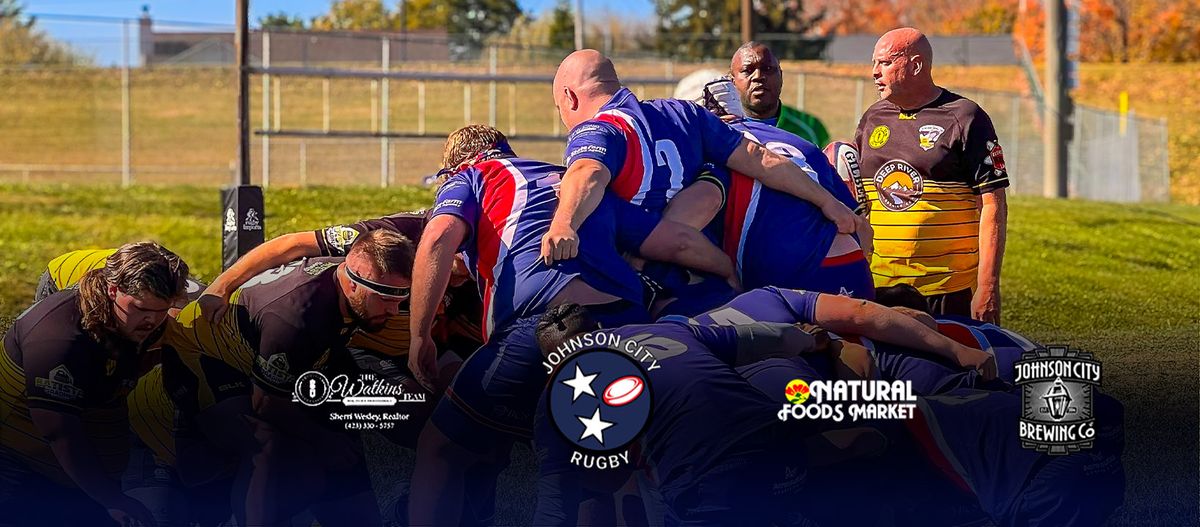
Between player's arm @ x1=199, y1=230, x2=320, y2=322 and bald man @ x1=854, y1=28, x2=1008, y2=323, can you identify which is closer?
player's arm @ x1=199, y1=230, x2=320, y2=322

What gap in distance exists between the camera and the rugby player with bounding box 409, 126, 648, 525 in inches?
110

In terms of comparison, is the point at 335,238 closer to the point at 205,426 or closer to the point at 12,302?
the point at 205,426

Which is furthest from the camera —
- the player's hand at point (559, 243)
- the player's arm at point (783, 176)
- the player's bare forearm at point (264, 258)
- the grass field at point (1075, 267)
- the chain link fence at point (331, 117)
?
the chain link fence at point (331, 117)

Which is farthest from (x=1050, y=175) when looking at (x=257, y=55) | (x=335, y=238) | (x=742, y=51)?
(x=335, y=238)

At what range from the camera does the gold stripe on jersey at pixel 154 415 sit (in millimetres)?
2932

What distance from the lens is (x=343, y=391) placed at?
2.87 m

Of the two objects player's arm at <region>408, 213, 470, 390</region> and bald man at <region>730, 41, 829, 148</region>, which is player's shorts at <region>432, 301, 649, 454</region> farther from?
bald man at <region>730, 41, 829, 148</region>

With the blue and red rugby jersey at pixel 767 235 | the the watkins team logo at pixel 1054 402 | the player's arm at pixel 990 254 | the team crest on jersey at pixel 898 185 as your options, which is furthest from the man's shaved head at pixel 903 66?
the the watkins team logo at pixel 1054 402

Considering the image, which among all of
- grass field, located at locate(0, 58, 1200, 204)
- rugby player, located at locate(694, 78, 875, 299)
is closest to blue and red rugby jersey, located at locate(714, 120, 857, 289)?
rugby player, located at locate(694, 78, 875, 299)

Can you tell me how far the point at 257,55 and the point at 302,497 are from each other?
16.9 meters

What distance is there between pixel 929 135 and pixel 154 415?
2.61 m

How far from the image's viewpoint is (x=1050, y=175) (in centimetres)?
1566

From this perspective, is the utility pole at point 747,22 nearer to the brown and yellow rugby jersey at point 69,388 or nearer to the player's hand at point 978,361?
the player's hand at point 978,361

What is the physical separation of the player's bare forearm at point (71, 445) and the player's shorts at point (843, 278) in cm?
162
